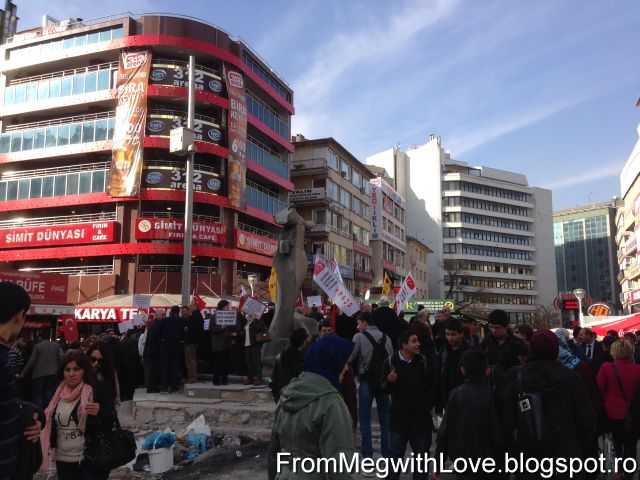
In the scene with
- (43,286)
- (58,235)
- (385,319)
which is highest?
(58,235)

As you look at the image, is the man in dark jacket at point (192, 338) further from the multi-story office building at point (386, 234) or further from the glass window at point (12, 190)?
the multi-story office building at point (386, 234)

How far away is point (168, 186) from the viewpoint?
119 ft

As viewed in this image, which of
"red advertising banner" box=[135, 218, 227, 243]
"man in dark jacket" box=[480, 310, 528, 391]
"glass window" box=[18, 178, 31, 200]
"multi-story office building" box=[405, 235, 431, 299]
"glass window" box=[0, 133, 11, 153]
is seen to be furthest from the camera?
"multi-story office building" box=[405, 235, 431, 299]

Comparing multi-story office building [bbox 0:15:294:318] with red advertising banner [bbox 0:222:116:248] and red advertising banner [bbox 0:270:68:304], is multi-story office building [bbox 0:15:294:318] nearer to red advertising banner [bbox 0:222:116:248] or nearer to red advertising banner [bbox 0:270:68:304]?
red advertising banner [bbox 0:222:116:248]

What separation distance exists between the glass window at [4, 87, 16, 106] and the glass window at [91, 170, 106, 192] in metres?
10.6

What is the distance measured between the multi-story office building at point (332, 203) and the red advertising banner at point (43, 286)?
2434 cm

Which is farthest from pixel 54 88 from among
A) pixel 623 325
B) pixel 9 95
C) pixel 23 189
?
pixel 623 325

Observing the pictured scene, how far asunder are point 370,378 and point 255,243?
34230 mm

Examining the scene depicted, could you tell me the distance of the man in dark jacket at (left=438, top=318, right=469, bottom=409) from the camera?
21.1 ft

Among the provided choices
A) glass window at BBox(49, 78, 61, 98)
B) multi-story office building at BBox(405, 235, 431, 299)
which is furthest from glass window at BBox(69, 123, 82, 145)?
multi-story office building at BBox(405, 235, 431, 299)

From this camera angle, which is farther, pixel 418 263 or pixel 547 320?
pixel 418 263

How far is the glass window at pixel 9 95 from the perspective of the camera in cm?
4200

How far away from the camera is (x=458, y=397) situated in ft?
14.8

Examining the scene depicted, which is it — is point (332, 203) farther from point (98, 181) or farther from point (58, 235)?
point (58, 235)
